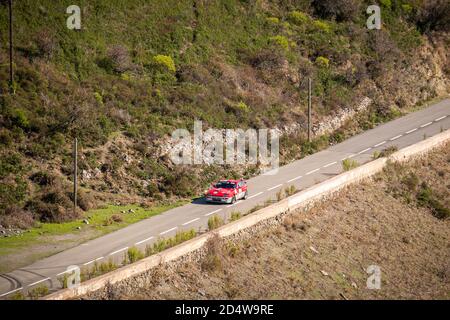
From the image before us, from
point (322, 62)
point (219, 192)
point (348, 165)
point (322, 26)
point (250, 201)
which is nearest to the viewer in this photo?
point (219, 192)

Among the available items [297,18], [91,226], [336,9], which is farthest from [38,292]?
[336,9]

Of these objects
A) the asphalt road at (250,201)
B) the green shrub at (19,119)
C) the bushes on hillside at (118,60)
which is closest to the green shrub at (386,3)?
the asphalt road at (250,201)

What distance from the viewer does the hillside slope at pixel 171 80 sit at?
4228 cm

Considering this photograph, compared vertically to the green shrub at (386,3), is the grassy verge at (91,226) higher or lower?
lower

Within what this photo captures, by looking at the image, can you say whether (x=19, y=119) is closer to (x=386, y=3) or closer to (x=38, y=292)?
(x=38, y=292)

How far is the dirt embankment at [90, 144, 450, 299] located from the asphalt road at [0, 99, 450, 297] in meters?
2.28

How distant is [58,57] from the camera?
1962 inches

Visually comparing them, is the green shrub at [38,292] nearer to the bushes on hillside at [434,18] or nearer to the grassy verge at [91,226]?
the grassy verge at [91,226]

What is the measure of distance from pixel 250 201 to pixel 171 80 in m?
14.9

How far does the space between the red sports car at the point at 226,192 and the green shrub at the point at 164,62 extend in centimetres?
1476

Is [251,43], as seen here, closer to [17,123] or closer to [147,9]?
[147,9]

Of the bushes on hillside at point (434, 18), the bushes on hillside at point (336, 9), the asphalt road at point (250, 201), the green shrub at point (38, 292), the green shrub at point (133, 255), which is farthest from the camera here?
the bushes on hillside at point (434, 18)

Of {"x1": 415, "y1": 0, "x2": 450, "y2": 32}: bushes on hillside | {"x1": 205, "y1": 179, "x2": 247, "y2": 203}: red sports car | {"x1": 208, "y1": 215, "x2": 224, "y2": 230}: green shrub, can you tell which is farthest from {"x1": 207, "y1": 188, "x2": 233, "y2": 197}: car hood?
{"x1": 415, "y1": 0, "x2": 450, "y2": 32}: bushes on hillside

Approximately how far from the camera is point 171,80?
5288 cm
